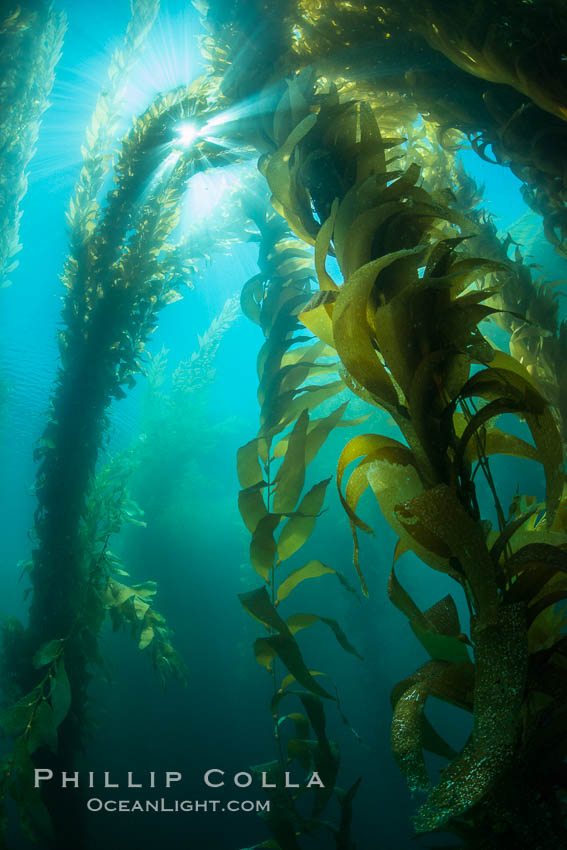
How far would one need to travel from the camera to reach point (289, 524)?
3.68ft

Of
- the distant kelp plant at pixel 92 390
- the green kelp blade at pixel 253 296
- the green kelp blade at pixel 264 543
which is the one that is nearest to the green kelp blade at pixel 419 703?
the green kelp blade at pixel 264 543

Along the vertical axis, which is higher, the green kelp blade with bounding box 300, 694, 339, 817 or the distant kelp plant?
the distant kelp plant

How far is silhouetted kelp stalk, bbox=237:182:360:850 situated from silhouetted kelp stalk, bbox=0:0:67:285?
5179mm

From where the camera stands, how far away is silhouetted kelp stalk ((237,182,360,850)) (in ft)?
3.12

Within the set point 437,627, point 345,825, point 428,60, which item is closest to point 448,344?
point 437,627

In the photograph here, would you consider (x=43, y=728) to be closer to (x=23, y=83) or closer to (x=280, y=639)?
(x=280, y=639)

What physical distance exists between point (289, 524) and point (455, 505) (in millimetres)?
644

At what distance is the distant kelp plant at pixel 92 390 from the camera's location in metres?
3.16

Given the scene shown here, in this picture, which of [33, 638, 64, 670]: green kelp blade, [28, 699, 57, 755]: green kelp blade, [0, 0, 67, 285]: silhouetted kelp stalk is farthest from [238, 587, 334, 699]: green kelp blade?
[0, 0, 67, 285]: silhouetted kelp stalk

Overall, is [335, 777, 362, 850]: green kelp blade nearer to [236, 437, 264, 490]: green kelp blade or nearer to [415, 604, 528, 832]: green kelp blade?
[415, 604, 528, 832]: green kelp blade

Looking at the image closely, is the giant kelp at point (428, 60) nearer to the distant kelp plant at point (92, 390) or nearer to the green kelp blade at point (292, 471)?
the green kelp blade at point (292, 471)

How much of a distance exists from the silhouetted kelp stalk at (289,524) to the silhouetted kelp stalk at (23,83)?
17.0 feet

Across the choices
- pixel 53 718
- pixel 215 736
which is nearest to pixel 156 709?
pixel 215 736

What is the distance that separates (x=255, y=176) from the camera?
6.48 ft
